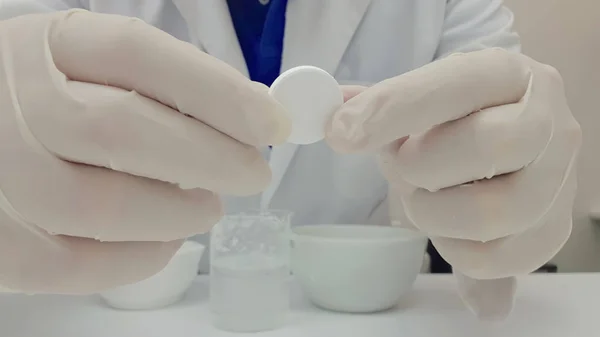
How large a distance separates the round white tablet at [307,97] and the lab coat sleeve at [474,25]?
34 centimetres

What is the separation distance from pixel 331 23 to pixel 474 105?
0.35 metres

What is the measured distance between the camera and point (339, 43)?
2.30 ft

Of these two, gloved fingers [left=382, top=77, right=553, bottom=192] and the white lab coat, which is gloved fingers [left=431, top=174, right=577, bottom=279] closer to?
gloved fingers [left=382, top=77, right=553, bottom=192]

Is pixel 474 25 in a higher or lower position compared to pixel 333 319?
higher

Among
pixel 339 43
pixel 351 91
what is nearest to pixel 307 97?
pixel 351 91

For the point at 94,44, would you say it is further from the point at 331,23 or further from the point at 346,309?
the point at 331,23

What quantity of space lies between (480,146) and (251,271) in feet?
0.71

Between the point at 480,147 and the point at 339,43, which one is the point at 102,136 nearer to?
the point at 480,147

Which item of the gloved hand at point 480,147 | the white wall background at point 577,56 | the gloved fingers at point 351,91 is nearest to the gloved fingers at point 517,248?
the gloved hand at point 480,147

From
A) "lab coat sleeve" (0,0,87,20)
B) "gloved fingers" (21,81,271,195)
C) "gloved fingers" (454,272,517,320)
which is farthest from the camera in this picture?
"lab coat sleeve" (0,0,87,20)

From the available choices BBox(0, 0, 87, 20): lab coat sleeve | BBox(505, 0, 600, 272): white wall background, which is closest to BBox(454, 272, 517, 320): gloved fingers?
BBox(0, 0, 87, 20): lab coat sleeve

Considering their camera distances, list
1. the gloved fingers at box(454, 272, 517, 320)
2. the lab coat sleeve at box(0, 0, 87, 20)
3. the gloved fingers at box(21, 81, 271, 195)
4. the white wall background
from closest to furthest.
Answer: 1. the gloved fingers at box(21, 81, 271, 195)
2. the gloved fingers at box(454, 272, 517, 320)
3. the lab coat sleeve at box(0, 0, 87, 20)
4. the white wall background

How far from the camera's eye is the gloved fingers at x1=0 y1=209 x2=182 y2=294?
1.14 feet

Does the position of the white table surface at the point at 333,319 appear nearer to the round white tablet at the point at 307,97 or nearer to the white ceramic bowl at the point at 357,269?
the white ceramic bowl at the point at 357,269
